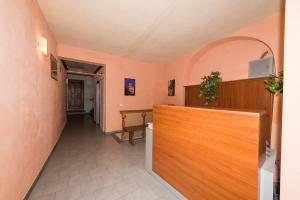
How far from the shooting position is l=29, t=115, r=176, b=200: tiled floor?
6.00ft

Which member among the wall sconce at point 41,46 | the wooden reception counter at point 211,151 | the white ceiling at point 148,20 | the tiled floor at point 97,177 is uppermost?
the white ceiling at point 148,20

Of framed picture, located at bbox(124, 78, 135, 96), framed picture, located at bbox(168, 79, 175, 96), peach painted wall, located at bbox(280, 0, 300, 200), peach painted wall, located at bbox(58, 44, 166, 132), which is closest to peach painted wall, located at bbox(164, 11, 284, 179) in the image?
framed picture, located at bbox(168, 79, 175, 96)

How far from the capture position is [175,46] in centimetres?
394

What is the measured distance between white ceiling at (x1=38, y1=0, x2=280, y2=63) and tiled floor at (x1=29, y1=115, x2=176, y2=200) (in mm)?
3024

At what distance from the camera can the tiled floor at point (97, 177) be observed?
1.83 meters

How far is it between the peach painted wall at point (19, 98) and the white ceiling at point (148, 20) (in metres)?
0.68

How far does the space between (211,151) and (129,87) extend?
4270mm

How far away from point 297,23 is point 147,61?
4976 millimetres

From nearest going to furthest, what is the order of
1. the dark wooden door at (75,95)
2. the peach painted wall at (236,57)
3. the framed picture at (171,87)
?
the peach painted wall at (236,57), the framed picture at (171,87), the dark wooden door at (75,95)

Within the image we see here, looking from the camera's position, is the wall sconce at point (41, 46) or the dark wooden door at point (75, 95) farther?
the dark wooden door at point (75, 95)

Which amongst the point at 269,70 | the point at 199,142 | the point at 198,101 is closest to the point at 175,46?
the point at 198,101

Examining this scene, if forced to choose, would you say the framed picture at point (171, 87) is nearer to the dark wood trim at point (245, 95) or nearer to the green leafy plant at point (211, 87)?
the green leafy plant at point (211, 87)

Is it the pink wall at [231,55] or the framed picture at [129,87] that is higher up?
the pink wall at [231,55]

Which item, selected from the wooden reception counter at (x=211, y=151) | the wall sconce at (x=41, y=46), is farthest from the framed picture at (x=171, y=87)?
the wall sconce at (x=41, y=46)
